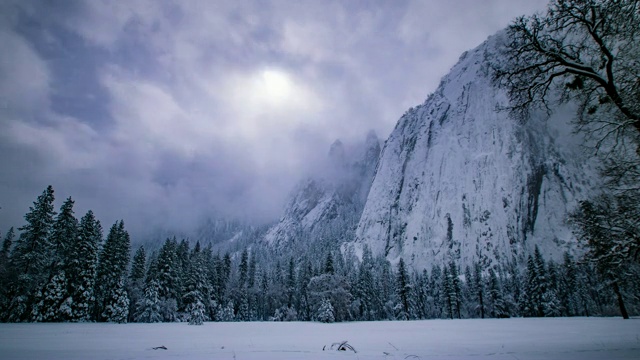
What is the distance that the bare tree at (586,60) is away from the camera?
7.31 meters

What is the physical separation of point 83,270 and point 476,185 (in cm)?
14334

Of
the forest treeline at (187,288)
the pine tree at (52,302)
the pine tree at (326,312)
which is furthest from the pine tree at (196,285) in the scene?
the pine tree at (326,312)

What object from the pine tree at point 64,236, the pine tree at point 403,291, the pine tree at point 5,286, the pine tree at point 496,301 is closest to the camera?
the pine tree at point 5,286

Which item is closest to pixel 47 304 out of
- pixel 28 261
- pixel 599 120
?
pixel 28 261

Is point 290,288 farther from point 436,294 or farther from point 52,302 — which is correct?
point 52,302

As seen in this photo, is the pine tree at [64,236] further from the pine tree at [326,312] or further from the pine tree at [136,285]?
the pine tree at [326,312]

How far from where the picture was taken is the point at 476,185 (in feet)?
462

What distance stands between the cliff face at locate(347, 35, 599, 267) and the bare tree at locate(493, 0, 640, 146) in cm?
11248

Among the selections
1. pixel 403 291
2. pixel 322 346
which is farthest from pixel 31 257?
pixel 403 291

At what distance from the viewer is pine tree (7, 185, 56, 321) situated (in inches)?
1283

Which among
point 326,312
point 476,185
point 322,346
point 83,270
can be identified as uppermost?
point 476,185

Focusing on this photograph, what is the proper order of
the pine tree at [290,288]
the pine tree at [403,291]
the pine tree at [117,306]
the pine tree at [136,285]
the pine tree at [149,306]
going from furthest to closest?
the pine tree at [290,288]
the pine tree at [403,291]
the pine tree at [136,285]
the pine tree at [149,306]
the pine tree at [117,306]

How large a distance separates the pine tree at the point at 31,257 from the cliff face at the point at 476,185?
123314 mm

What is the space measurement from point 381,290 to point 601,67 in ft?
247
